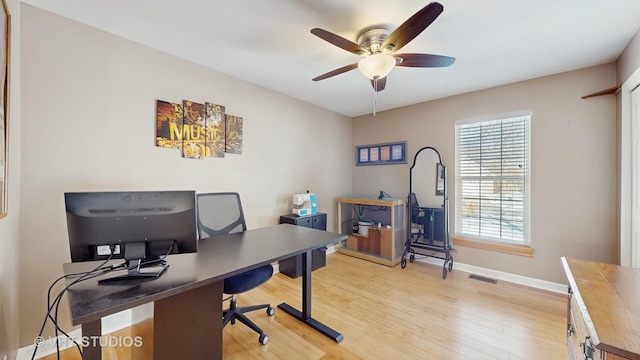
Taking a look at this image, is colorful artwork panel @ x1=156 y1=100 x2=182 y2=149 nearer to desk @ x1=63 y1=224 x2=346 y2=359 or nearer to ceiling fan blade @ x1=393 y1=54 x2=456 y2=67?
desk @ x1=63 y1=224 x2=346 y2=359

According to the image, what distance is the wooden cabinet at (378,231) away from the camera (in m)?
3.45

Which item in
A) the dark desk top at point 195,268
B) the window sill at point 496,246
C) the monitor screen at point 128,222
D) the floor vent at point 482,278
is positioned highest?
the monitor screen at point 128,222

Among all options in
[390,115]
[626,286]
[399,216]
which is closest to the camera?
[626,286]

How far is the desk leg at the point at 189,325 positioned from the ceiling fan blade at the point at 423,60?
200 cm

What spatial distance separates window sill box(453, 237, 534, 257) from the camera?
2791 mm

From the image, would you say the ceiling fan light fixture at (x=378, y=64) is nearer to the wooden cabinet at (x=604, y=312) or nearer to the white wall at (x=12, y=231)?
the wooden cabinet at (x=604, y=312)

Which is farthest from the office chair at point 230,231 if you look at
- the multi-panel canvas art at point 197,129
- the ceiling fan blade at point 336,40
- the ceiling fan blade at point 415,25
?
the ceiling fan blade at point 415,25

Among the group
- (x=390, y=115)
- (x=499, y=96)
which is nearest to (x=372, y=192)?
(x=390, y=115)

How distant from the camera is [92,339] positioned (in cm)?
95

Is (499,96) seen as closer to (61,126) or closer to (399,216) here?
(399,216)

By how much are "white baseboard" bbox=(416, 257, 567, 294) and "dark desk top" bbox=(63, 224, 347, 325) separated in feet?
7.48

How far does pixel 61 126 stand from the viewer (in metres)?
1.75

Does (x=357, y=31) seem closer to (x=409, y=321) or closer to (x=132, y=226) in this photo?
(x=132, y=226)

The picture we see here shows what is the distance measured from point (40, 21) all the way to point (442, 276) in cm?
438
